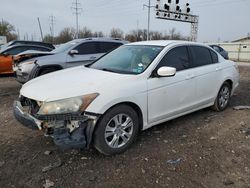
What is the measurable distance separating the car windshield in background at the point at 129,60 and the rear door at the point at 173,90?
0.74 ft

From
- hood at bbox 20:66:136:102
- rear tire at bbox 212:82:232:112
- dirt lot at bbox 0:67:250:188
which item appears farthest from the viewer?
rear tire at bbox 212:82:232:112

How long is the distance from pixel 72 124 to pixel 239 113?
3.93 metres

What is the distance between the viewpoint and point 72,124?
3.18m

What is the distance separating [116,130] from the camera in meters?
3.54

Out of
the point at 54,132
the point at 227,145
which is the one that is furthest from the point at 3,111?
the point at 227,145

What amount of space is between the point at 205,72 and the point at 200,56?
0.35m

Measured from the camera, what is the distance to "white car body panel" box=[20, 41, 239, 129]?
3311mm

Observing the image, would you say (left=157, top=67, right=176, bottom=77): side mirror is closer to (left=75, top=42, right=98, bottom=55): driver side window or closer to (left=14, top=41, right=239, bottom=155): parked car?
(left=14, top=41, right=239, bottom=155): parked car

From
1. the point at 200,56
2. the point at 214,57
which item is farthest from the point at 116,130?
the point at 214,57

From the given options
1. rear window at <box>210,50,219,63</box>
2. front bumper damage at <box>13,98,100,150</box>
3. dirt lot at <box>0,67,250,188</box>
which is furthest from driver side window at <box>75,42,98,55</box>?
front bumper damage at <box>13,98,100,150</box>

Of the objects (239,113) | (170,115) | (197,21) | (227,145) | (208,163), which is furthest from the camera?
(197,21)

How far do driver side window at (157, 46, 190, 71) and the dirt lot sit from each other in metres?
1.12

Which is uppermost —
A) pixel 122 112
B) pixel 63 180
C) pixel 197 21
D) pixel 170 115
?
pixel 197 21

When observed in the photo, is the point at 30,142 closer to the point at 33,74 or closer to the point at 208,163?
the point at 208,163
